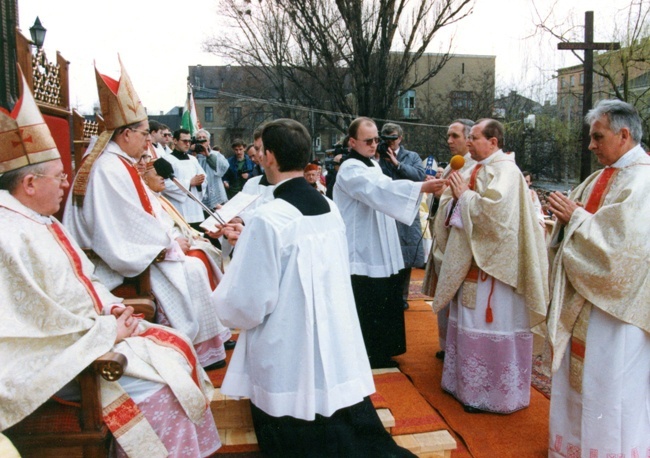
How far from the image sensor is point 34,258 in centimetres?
256

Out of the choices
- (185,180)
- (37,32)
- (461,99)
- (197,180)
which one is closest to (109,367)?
(197,180)

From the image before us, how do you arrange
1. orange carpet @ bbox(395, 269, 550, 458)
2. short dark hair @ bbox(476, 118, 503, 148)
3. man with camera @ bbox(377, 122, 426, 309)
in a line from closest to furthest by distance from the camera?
orange carpet @ bbox(395, 269, 550, 458), short dark hair @ bbox(476, 118, 503, 148), man with camera @ bbox(377, 122, 426, 309)

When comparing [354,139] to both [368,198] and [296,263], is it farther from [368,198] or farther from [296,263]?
[296,263]

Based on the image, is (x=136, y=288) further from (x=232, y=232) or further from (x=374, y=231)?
(x=374, y=231)

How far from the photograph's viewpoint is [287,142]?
2.62m

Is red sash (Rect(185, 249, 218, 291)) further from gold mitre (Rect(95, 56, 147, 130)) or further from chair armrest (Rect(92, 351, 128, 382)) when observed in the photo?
chair armrest (Rect(92, 351, 128, 382))

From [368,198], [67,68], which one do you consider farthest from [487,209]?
[67,68]

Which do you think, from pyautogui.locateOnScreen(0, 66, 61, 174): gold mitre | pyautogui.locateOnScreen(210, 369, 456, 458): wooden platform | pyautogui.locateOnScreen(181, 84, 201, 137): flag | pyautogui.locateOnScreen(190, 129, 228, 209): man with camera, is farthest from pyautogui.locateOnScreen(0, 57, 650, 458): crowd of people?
pyautogui.locateOnScreen(181, 84, 201, 137): flag

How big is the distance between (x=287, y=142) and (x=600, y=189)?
6.38 ft

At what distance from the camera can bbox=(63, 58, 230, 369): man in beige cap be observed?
143 inches

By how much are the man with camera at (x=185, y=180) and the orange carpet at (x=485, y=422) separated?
10.7 ft

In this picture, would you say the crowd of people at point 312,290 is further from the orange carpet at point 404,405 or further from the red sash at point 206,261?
the orange carpet at point 404,405

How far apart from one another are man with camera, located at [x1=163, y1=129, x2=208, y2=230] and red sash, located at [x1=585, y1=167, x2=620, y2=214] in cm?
462

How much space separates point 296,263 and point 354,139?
6.81 feet
